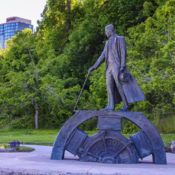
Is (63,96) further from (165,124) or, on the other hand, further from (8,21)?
(8,21)

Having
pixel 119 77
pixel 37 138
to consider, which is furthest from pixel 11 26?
pixel 119 77

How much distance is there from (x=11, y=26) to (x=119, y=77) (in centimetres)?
16866

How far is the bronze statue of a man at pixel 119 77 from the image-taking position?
8.52 meters

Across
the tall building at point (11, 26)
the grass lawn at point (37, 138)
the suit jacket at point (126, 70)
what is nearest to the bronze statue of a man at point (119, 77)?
the suit jacket at point (126, 70)

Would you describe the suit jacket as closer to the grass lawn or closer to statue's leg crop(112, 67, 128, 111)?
statue's leg crop(112, 67, 128, 111)

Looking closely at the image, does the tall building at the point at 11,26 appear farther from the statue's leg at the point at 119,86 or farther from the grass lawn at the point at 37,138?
the statue's leg at the point at 119,86

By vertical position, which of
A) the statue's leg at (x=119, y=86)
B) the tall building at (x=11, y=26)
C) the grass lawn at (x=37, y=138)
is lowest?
the grass lawn at (x=37, y=138)

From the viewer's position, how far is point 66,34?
1310 inches

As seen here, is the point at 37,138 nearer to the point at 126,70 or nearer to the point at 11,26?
the point at 126,70

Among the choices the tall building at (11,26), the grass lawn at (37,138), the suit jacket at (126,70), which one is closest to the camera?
the suit jacket at (126,70)

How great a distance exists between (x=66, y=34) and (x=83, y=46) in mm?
5273

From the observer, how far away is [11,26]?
169 m

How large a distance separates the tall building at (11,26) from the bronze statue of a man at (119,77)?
15528 cm

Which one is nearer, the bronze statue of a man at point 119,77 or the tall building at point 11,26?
the bronze statue of a man at point 119,77
